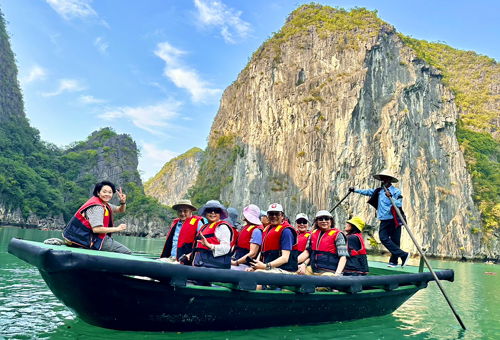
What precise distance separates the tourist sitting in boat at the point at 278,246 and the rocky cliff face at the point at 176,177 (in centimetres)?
12933

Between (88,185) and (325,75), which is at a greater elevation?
(325,75)

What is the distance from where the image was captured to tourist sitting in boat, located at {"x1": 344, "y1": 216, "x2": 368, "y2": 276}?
6.45m

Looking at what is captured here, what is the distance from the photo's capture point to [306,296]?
5320mm

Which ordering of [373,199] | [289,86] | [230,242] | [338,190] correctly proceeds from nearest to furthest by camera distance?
[230,242] → [373,199] → [338,190] → [289,86]

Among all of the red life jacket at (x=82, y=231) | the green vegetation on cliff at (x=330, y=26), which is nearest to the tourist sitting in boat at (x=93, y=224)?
the red life jacket at (x=82, y=231)

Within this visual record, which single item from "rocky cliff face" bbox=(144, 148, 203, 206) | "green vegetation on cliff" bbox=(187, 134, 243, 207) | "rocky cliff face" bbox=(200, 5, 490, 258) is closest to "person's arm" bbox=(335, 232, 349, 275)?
"rocky cliff face" bbox=(200, 5, 490, 258)

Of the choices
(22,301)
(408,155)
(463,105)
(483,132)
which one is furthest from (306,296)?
(463,105)

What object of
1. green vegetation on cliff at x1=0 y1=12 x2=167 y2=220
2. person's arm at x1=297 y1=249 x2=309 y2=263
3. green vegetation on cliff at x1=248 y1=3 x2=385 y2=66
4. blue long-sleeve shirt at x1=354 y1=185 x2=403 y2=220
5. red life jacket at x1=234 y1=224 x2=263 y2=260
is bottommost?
person's arm at x1=297 y1=249 x2=309 y2=263

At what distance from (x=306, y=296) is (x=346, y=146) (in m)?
42.7

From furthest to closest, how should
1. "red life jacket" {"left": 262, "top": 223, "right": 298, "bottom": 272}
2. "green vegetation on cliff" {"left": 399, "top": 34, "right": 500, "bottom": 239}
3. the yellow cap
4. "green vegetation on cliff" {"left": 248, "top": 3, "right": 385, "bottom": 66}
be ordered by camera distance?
"green vegetation on cliff" {"left": 248, "top": 3, "right": 385, "bottom": 66} → "green vegetation on cliff" {"left": 399, "top": 34, "right": 500, "bottom": 239} → the yellow cap → "red life jacket" {"left": 262, "top": 223, "right": 298, "bottom": 272}

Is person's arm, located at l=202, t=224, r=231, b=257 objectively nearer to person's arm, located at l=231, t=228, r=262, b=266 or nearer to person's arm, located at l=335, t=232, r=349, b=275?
person's arm, located at l=231, t=228, r=262, b=266

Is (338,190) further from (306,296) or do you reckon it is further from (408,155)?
(306,296)

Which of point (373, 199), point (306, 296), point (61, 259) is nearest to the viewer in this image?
point (61, 259)

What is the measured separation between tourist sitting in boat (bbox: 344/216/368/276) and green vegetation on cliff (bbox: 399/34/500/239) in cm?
5011
